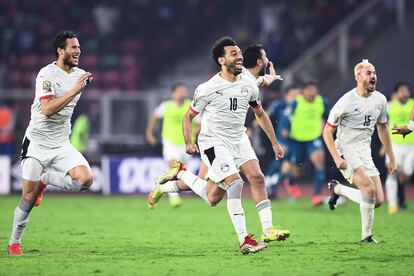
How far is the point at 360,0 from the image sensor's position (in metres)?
28.5

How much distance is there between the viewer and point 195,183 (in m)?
12.1

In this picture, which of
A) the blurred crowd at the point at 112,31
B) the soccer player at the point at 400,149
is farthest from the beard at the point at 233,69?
the blurred crowd at the point at 112,31

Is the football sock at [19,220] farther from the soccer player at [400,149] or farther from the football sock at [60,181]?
the soccer player at [400,149]

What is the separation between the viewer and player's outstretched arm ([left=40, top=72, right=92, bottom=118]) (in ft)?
34.2

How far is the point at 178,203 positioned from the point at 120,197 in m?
3.89

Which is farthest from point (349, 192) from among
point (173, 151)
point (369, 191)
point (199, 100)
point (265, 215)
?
point (173, 151)

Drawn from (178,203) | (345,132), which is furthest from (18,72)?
(345,132)

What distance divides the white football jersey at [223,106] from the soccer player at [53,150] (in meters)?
1.44

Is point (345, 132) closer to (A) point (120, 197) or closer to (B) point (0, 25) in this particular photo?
(A) point (120, 197)

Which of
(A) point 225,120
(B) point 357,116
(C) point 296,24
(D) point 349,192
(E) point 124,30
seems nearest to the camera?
(A) point 225,120

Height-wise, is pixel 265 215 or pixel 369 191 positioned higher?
pixel 369 191

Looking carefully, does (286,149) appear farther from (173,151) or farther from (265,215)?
(265,215)

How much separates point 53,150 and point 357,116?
396 cm

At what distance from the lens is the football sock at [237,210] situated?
10.8m
